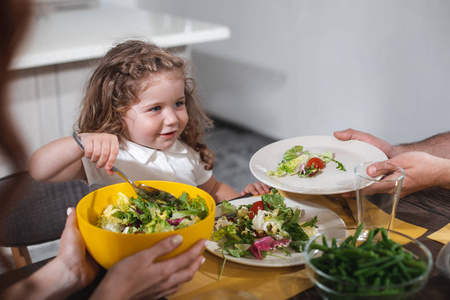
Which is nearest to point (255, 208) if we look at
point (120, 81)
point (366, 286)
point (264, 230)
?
point (264, 230)

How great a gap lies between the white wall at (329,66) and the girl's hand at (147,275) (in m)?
2.66

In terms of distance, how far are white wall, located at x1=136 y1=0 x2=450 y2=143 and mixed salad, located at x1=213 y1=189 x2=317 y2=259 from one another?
229cm

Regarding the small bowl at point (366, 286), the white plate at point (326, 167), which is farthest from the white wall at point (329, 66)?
the small bowl at point (366, 286)

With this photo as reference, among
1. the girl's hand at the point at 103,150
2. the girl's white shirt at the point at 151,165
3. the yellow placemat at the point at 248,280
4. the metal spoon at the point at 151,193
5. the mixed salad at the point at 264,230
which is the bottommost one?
the girl's white shirt at the point at 151,165

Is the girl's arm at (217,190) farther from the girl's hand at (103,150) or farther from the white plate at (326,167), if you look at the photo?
the girl's hand at (103,150)

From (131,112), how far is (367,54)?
2.34 m

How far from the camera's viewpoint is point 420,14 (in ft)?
10.00

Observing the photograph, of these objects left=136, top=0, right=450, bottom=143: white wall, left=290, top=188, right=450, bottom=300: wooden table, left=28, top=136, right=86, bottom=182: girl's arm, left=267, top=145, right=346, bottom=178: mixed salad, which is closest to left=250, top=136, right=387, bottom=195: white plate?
left=267, top=145, right=346, bottom=178: mixed salad

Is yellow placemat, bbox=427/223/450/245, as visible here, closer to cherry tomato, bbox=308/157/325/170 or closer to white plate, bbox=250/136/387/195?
white plate, bbox=250/136/387/195

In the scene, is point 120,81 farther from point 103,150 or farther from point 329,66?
point 329,66

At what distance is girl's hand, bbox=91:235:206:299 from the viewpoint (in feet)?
2.83

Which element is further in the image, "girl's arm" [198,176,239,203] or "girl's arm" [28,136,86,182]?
"girl's arm" [198,176,239,203]

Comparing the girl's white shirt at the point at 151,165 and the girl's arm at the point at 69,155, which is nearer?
the girl's arm at the point at 69,155

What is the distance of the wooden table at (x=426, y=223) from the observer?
3.05 feet
